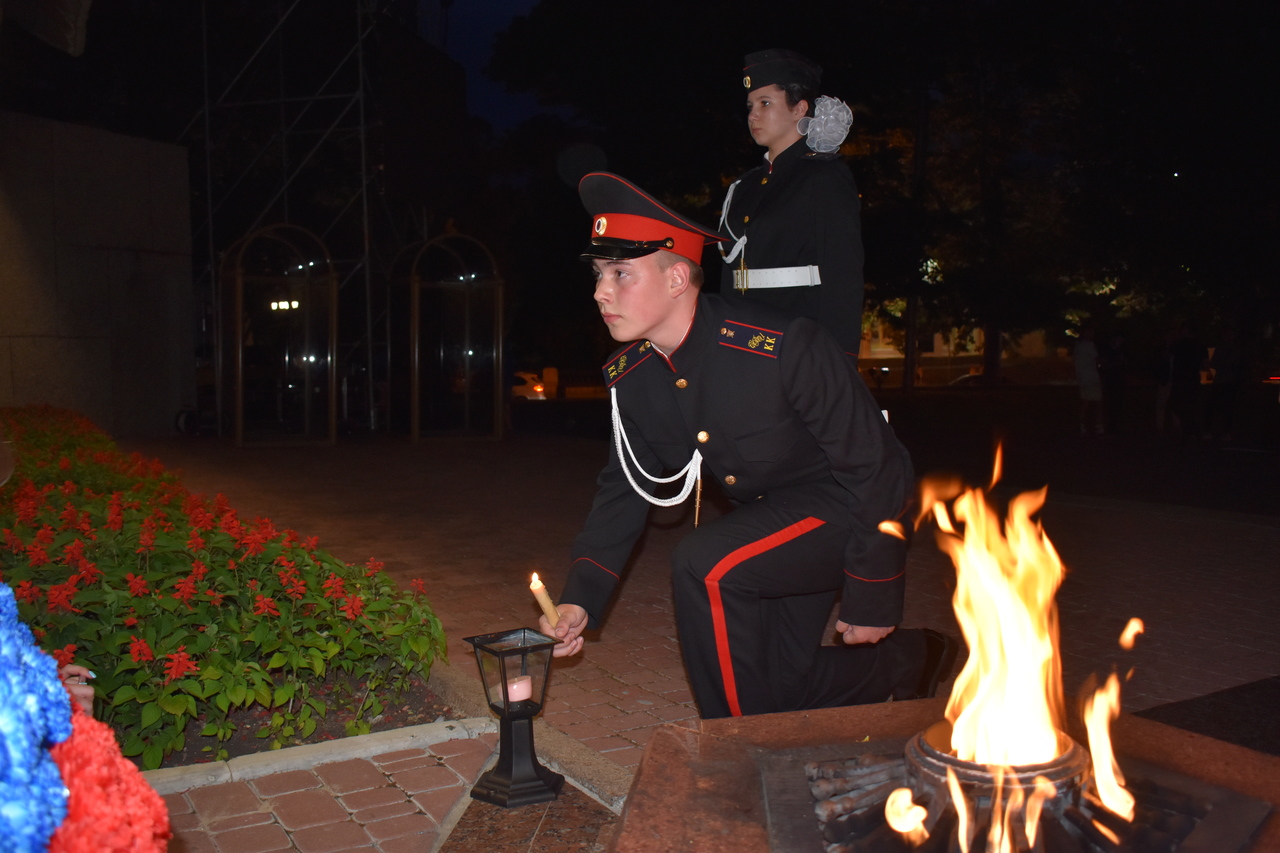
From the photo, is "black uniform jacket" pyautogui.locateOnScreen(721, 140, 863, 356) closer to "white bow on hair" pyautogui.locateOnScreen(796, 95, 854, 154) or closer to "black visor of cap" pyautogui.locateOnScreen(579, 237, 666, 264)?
→ "white bow on hair" pyautogui.locateOnScreen(796, 95, 854, 154)

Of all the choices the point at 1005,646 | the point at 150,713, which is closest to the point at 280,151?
→ the point at 150,713

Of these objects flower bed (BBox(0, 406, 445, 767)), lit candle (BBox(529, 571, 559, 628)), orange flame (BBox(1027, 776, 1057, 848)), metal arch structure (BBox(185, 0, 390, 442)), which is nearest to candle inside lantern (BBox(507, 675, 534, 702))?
lit candle (BBox(529, 571, 559, 628))

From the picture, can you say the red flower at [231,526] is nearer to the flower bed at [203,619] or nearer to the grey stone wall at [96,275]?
the flower bed at [203,619]

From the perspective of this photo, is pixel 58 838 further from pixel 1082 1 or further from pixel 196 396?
pixel 1082 1

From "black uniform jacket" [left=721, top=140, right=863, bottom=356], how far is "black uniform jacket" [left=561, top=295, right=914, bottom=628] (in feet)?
2.47

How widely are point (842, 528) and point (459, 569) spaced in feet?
15.1

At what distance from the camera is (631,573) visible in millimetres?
7527

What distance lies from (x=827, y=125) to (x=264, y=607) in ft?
8.51

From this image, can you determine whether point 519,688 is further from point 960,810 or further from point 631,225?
point 960,810

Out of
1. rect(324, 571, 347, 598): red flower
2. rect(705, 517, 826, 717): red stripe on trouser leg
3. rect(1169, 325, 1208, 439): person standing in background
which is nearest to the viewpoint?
rect(705, 517, 826, 717): red stripe on trouser leg

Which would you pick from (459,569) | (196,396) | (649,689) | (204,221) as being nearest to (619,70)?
(204,221)

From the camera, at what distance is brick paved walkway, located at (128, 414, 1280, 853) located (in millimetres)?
4887

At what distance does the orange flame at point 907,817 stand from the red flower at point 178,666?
97.2 inches

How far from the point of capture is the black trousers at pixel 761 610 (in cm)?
319
